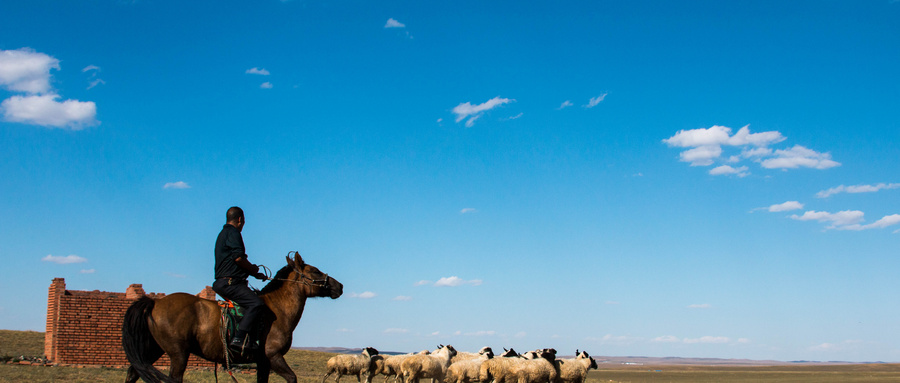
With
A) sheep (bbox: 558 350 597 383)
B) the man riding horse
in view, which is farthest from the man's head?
sheep (bbox: 558 350 597 383)

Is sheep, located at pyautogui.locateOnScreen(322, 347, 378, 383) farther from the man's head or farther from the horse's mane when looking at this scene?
the man's head

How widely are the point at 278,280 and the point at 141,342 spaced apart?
1.84 m

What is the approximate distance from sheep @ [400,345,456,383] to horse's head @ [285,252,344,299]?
48.3 feet

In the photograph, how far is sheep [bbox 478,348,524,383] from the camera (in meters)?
22.2

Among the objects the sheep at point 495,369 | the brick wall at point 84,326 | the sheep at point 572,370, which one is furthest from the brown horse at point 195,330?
the sheep at point 572,370

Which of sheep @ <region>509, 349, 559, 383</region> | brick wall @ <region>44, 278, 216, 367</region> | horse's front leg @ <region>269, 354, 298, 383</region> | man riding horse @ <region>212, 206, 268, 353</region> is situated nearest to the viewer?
man riding horse @ <region>212, 206, 268, 353</region>

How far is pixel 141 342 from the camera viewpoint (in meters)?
8.15

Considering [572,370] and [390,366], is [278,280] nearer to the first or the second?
[390,366]

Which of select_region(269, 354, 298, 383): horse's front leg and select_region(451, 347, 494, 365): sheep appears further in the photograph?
select_region(451, 347, 494, 365): sheep

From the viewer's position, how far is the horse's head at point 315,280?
362 inches

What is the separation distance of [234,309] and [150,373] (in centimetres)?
119

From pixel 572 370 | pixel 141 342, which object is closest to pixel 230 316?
pixel 141 342

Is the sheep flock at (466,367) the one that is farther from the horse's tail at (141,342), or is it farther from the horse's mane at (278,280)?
the horse's tail at (141,342)

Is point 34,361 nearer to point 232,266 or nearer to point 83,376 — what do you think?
point 83,376
